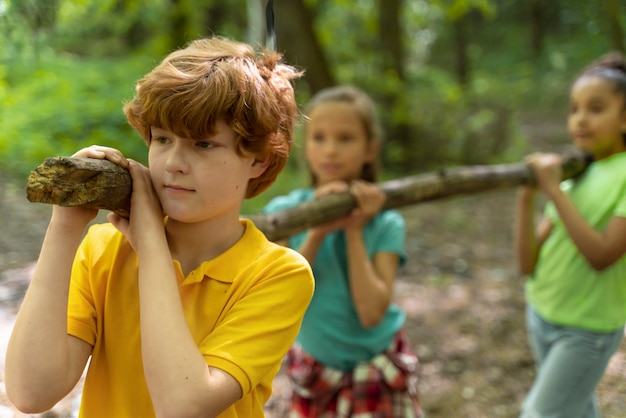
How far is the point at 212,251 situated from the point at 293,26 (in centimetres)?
644

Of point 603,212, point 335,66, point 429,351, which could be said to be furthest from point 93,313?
Answer: point 335,66

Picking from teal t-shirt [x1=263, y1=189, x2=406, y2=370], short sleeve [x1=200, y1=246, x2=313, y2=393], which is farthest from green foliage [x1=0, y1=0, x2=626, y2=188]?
teal t-shirt [x1=263, y1=189, x2=406, y2=370]

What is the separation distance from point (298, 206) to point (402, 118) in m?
6.79

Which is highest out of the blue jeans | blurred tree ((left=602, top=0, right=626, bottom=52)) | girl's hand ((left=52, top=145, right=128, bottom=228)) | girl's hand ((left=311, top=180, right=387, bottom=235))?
girl's hand ((left=52, top=145, right=128, bottom=228))

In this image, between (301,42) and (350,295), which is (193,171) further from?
(301,42)

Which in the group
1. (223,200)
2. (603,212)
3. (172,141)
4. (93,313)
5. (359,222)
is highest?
(172,141)

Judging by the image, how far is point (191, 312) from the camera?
4.76 ft

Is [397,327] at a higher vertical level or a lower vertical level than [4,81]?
lower

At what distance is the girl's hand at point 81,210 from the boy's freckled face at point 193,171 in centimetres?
10

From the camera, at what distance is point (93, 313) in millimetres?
1447

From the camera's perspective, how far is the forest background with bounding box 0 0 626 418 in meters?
2.79

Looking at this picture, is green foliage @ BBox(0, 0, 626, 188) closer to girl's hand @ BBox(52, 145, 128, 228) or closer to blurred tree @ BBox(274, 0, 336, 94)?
girl's hand @ BBox(52, 145, 128, 228)

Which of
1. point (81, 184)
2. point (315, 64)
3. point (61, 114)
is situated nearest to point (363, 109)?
point (81, 184)

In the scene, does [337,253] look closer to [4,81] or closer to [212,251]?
[212,251]
